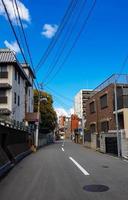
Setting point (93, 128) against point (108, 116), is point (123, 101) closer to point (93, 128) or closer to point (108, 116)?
point (108, 116)

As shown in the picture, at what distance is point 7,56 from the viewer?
1528 inches

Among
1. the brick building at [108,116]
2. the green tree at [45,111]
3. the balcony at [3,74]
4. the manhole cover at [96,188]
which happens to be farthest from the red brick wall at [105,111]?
the manhole cover at [96,188]

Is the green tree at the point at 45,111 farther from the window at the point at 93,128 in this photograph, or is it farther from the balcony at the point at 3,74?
the balcony at the point at 3,74

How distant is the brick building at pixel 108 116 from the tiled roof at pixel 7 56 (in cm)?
1281

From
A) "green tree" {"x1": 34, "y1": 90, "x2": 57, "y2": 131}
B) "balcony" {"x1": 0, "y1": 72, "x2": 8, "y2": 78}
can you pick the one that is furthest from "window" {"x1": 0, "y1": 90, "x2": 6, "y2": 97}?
"green tree" {"x1": 34, "y1": 90, "x2": 57, "y2": 131}

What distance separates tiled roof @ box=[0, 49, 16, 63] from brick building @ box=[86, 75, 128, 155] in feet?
42.0

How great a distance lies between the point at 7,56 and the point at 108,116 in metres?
15.3

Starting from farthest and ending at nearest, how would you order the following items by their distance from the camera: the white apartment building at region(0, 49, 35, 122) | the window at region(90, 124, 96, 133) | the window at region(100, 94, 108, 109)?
1. the window at region(90, 124, 96, 133)
2. the window at region(100, 94, 108, 109)
3. the white apartment building at region(0, 49, 35, 122)

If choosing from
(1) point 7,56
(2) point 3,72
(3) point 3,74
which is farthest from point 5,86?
(1) point 7,56

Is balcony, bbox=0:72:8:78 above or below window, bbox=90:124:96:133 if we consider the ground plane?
above

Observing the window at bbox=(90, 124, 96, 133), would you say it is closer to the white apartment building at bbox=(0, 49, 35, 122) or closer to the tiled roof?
the white apartment building at bbox=(0, 49, 35, 122)

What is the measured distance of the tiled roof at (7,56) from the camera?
125 feet

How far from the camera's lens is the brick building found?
28.0 m

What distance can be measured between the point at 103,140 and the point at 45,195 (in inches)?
872
